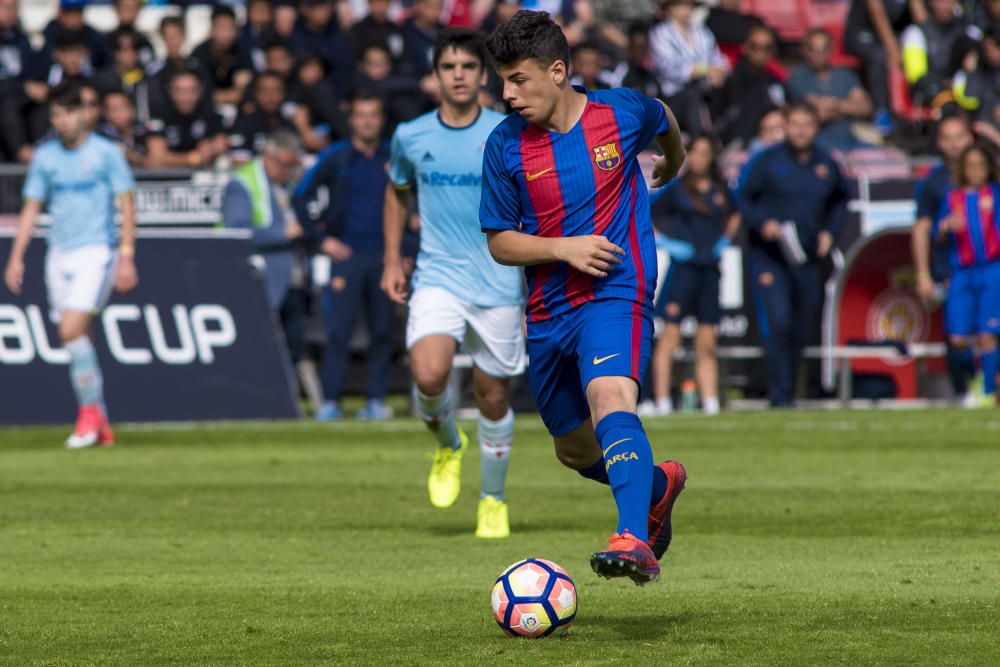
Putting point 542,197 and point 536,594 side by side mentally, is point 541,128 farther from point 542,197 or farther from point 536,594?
point 536,594

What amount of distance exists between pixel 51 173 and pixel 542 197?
826cm

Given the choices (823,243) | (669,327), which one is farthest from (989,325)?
(669,327)

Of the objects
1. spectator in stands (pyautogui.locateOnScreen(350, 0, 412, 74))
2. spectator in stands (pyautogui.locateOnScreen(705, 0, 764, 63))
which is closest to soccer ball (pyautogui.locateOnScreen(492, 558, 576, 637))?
spectator in stands (pyautogui.locateOnScreen(350, 0, 412, 74))

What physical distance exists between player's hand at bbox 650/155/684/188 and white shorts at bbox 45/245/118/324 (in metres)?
7.71

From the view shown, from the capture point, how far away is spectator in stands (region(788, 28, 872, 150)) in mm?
20625

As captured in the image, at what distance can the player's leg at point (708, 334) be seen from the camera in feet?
55.9

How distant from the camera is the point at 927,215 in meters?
17.4

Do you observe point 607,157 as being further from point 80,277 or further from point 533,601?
point 80,277

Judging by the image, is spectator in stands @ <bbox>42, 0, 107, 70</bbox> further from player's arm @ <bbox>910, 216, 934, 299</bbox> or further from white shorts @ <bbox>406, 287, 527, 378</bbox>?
white shorts @ <bbox>406, 287, 527, 378</bbox>

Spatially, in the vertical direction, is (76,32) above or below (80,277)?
above

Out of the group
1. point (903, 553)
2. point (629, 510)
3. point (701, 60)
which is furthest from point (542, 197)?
point (701, 60)

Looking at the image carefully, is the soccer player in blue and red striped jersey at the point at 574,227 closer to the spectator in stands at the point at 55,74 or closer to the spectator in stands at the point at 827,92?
the spectator in stands at the point at 55,74

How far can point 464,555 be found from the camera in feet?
27.3

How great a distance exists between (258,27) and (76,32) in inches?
87.3
